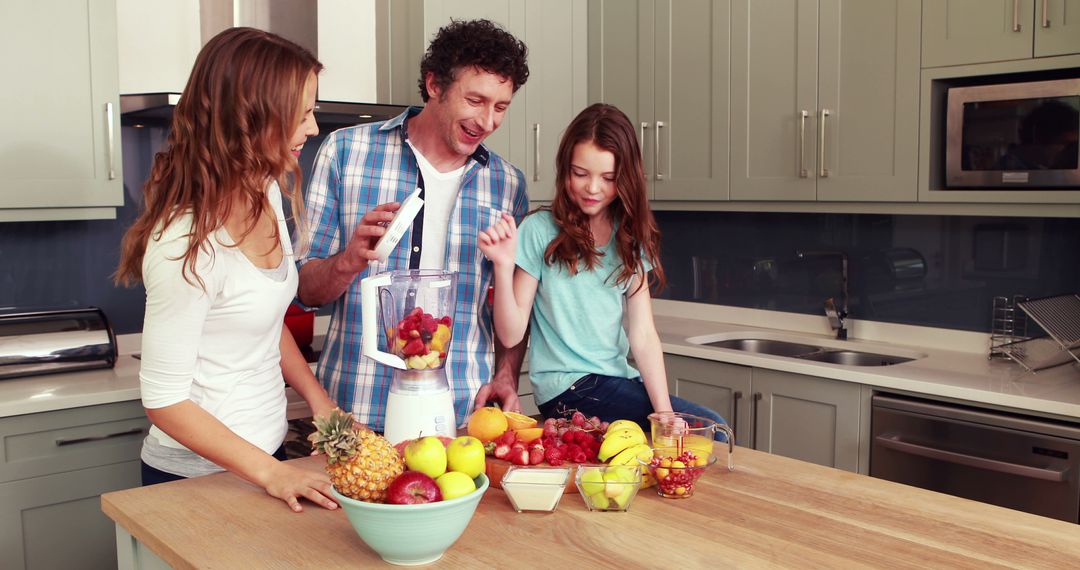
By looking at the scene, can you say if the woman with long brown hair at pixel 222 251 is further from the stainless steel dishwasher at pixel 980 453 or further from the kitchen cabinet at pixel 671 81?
the kitchen cabinet at pixel 671 81

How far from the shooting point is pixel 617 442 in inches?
63.0

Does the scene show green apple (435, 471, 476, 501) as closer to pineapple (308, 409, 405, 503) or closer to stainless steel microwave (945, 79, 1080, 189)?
pineapple (308, 409, 405, 503)

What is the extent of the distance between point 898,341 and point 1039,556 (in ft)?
7.37

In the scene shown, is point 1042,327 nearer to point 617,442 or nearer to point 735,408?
point 735,408

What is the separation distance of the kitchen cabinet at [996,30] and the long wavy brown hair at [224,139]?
2.17m

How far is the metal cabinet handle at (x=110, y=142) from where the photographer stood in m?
2.85

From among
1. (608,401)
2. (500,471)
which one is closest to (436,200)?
(608,401)

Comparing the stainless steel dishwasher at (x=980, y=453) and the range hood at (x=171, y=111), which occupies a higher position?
the range hood at (x=171, y=111)

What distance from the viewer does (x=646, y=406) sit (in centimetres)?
212

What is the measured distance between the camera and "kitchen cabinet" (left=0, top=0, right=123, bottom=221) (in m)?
2.69

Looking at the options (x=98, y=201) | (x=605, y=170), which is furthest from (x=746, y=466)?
(x=98, y=201)

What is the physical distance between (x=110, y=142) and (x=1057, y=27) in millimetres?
2751

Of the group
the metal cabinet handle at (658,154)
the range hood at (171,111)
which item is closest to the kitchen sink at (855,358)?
the metal cabinet handle at (658,154)

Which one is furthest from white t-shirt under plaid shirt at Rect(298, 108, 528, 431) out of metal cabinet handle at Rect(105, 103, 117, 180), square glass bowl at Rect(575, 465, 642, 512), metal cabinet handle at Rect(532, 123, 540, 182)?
metal cabinet handle at Rect(532, 123, 540, 182)
